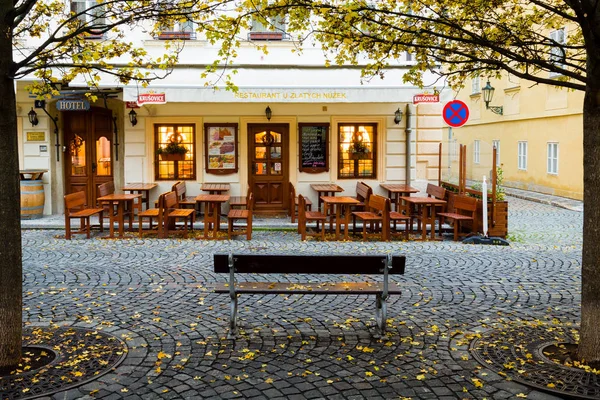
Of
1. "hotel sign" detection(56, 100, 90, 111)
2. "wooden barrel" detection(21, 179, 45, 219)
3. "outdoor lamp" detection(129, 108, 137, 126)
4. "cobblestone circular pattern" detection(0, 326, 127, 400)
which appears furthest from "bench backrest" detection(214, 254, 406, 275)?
"wooden barrel" detection(21, 179, 45, 219)

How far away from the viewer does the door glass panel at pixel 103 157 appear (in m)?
16.2

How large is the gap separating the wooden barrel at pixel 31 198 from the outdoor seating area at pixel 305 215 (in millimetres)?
1498

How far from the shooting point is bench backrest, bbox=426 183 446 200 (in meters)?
13.9

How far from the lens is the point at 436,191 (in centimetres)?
1426

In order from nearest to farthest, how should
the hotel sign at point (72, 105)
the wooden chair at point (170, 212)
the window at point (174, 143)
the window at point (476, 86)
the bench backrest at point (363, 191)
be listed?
the wooden chair at point (170, 212), the bench backrest at point (363, 191), the hotel sign at point (72, 105), the window at point (174, 143), the window at point (476, 86)

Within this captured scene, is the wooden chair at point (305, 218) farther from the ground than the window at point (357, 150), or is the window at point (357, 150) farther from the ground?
the window at point (357, 150)

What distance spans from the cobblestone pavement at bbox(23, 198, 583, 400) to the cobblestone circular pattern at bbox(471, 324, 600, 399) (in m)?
0.14

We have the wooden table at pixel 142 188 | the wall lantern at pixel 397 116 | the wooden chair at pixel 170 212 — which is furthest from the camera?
the wall lantern at pixel 397 116

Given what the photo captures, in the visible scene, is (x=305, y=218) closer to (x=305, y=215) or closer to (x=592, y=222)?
(x=305, y=215)

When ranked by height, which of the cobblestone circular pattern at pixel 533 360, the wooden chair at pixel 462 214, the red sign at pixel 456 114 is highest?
the red sign at pixel 456 114

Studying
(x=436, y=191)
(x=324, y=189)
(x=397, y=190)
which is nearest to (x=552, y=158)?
(x=436, y=191)

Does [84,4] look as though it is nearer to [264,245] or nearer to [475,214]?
[264,245]

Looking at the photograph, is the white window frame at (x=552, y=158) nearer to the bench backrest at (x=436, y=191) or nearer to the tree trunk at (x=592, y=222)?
the bench backrest at (x=436, y=191)

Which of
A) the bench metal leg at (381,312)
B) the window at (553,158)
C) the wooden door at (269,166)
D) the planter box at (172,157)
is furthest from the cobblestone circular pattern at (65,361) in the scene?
the window at (553,158)
